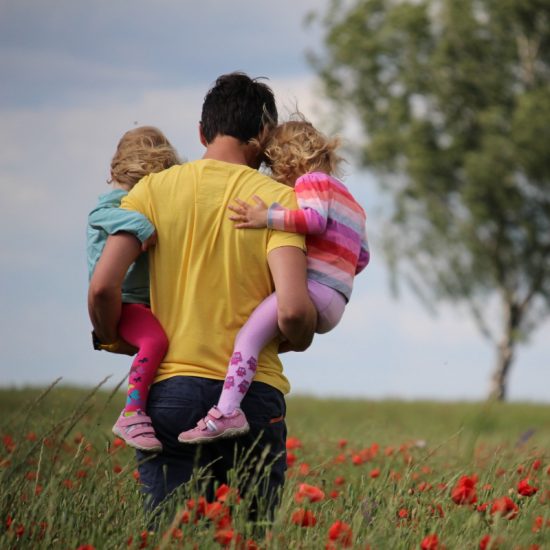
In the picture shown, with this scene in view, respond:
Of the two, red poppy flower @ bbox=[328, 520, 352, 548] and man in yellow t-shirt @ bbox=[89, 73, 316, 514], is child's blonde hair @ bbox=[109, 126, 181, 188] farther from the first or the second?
red poppy flower @ bbox=[328, 520, 352, 548]

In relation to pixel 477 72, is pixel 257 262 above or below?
below

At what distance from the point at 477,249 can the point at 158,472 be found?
21.0 meters

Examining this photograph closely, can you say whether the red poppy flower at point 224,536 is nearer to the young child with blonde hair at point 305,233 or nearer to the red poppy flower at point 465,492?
the young child with blonde hair at point 305,233

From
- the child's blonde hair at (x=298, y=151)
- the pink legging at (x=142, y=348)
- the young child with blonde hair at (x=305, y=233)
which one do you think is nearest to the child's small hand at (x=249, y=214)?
the young child with blonde hair at (x=305, y=233)

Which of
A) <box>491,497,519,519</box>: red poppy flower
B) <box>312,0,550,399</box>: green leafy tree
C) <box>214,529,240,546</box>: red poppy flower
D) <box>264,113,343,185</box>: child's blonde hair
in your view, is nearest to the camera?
<box>214,529,240,546</box>: red poppy flower

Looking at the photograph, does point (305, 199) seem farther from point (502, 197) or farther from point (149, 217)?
point (502, 197)

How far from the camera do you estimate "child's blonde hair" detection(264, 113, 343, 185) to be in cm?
394

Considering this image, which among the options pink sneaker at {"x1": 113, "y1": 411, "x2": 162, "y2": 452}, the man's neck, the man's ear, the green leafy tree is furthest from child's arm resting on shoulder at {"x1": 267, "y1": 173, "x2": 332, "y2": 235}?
the green leafy tree

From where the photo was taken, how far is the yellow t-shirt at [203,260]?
12.1 ft

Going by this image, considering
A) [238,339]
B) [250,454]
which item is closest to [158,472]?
[250,454]

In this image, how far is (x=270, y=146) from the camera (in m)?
3.93

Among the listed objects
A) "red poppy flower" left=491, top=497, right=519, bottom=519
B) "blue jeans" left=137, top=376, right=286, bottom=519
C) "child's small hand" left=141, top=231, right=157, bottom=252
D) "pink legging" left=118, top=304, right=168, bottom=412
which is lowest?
"red poppy flower" left=491, top=497, right=519, bottom=519

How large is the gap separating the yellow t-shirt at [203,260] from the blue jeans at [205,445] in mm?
77

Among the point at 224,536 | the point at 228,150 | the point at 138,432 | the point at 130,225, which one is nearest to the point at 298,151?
the point at 228,150
